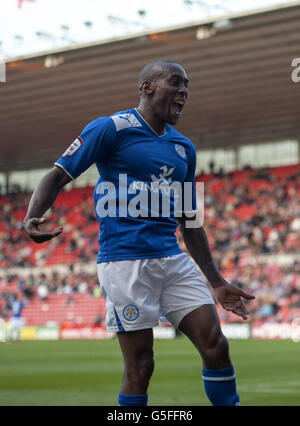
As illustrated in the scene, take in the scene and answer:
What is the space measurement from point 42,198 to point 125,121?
72cm

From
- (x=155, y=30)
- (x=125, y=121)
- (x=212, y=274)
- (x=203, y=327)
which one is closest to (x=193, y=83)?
(x=155, y=30)

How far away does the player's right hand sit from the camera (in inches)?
169

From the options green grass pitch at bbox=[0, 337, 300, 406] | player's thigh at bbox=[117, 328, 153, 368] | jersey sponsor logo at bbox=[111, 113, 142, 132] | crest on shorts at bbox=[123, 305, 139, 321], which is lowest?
green grass pitch at bbox=[0, 337, 300, 406]

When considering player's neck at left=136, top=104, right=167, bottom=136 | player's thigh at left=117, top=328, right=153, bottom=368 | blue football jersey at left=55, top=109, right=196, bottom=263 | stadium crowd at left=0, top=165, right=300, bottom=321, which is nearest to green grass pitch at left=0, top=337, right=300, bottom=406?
player's thigh at left=117, top=328, right=153, bottom=368

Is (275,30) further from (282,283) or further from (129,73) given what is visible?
(282,283)

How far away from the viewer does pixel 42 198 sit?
4.54 m

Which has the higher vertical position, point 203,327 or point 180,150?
point 180,150

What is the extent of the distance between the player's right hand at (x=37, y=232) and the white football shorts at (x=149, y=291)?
592mm

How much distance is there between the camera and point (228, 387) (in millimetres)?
4891

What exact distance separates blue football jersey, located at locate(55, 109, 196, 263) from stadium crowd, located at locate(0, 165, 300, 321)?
70.9ft

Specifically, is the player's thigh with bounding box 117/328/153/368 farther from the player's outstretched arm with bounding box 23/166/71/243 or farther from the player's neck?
the player's neck

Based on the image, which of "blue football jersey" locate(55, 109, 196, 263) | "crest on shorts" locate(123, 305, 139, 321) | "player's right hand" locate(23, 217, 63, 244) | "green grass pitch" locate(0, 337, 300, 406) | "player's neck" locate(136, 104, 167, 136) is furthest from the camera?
"green grass pitch" locate(0, 337, 300, 406)

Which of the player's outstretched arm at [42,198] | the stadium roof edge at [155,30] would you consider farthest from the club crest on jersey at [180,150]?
the stadium roof edge at [155,30]

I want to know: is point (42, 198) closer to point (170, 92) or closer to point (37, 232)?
point (37, 232)
